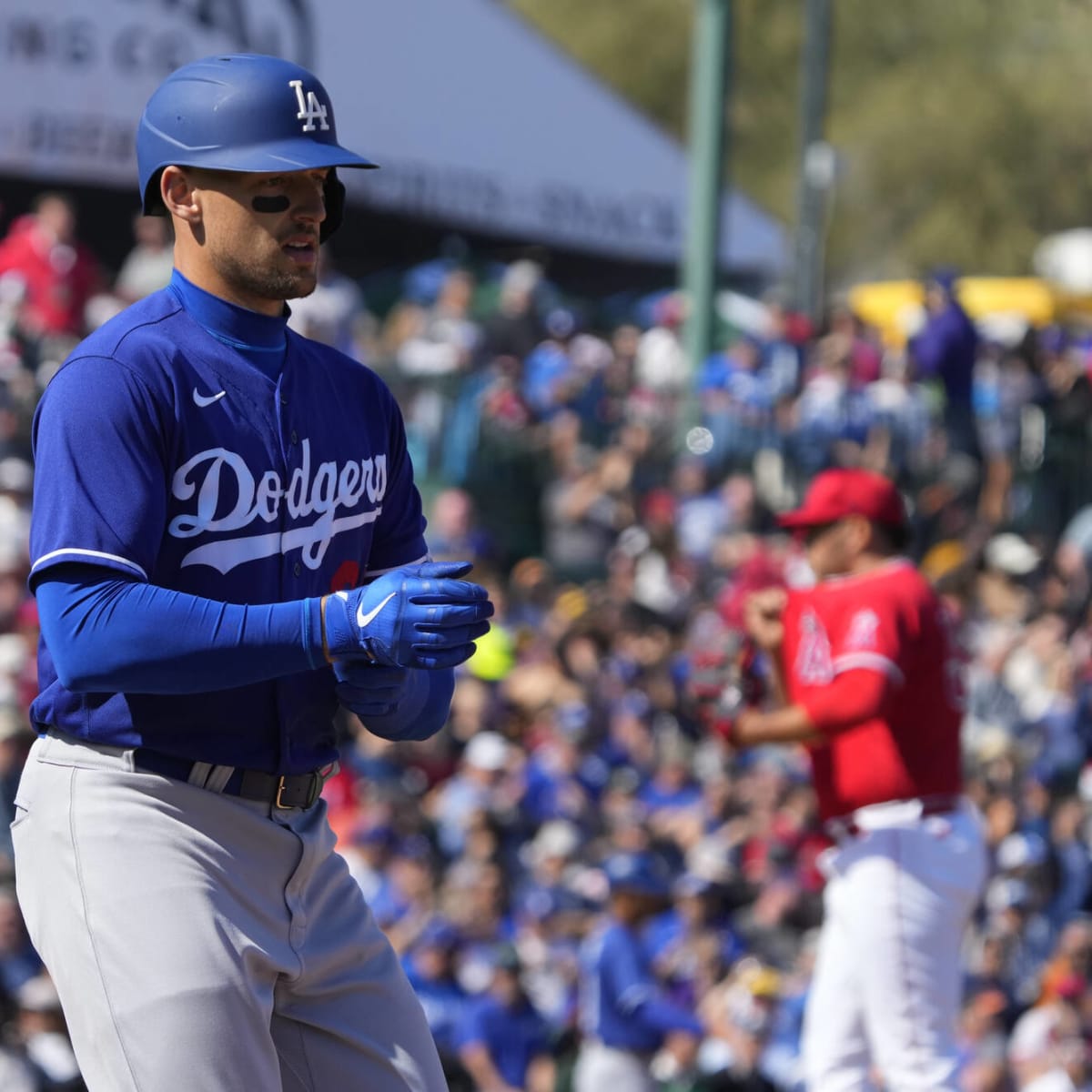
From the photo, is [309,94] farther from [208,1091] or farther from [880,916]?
[880,916]

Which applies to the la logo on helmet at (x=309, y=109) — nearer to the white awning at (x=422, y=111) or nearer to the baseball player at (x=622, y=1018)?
the baseball player at (x=622, y=1018)

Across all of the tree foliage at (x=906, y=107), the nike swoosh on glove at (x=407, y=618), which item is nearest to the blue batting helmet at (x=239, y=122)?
the nike swoosh on glove at (x=407, y=618)

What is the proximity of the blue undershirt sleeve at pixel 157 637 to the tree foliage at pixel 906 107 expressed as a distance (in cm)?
3180

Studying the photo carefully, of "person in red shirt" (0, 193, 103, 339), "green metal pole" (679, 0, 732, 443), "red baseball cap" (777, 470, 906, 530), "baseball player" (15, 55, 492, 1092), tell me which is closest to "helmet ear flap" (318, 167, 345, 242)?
"baseball player" (15, 55, 492, 1092)

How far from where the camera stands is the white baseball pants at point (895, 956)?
4926 millimetres

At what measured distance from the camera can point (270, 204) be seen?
2934 millimetres

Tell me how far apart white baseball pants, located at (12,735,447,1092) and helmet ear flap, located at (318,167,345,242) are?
3.09 feet

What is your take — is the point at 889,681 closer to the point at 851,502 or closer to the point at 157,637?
the point at 851,502

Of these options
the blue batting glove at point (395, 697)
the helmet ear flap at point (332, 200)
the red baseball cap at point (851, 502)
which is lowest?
the red baseball cap at point (851, 502)

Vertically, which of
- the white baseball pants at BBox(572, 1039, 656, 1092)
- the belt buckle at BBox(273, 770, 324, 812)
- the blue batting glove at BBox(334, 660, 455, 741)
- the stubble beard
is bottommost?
the white baseball pants at BBox(572, 1039, 656, 1092)

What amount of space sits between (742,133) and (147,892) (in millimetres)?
35250

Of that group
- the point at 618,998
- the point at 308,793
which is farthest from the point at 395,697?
the point at 618,998

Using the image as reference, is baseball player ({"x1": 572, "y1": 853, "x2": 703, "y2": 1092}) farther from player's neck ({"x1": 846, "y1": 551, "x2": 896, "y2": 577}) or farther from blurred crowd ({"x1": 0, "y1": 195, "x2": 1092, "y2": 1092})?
player's neck ({"x1": 846, "y1": 551, "x2": 896, "y2": 577})

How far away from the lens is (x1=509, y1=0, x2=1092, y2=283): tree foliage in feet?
112
